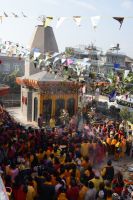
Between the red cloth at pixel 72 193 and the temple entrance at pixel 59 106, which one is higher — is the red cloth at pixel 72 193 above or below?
above

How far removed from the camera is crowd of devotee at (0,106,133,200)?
30.2 ft

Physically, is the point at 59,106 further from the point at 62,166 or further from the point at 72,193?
the point at 72,193

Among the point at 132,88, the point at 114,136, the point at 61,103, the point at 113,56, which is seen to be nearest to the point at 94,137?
the point at 114,136

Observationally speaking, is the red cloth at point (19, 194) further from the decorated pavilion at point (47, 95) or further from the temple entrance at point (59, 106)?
the temple entrance at point (59, 106)

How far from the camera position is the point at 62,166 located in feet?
35.9

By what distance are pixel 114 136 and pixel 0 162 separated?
7.21 meters

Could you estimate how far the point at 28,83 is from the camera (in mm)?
25156

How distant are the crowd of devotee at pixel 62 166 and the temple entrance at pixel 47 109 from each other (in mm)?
6305

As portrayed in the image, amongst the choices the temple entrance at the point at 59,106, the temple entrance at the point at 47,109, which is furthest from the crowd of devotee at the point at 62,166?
the temple entrance at the point at 59,106

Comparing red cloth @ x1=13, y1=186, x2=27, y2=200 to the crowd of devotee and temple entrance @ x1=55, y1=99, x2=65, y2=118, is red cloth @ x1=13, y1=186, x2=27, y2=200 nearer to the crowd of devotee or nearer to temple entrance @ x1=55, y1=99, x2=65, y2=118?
the crowd of devotee

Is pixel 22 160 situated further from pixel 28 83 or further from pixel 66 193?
pixel 28 83

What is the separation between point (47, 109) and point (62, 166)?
44.0 feet

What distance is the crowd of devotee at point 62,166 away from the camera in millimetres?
9219

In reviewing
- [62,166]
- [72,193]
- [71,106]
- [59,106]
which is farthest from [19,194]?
[71,106]
